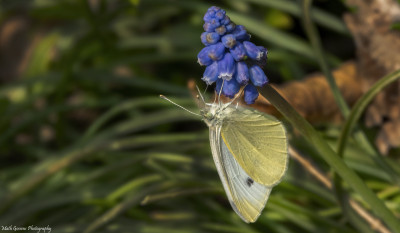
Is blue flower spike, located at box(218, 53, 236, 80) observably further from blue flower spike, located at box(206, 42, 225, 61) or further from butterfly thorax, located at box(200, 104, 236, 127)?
butterfly thorax, located at box(200, 104, 236, 127)

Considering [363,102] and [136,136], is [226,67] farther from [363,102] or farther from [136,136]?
[136,136]

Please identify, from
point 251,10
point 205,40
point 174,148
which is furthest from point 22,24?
point 205,40

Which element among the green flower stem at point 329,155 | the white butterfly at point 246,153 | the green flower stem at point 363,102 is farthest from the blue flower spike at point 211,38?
the green flower stem at point 363,102

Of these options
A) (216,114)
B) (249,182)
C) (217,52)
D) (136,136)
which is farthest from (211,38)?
(136,136)

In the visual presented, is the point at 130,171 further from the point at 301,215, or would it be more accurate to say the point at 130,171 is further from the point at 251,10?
the point at 251,10

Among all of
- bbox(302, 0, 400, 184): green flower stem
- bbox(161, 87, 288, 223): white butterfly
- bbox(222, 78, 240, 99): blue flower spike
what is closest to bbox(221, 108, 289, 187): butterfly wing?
bbox(161, 87, 288, 223): white butterfly

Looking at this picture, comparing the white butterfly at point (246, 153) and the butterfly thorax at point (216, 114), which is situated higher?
the butterfly thorax at point (216, 114)

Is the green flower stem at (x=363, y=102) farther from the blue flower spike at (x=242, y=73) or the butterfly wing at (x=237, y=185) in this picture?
the blue flower spike at (x=242, y=73)
